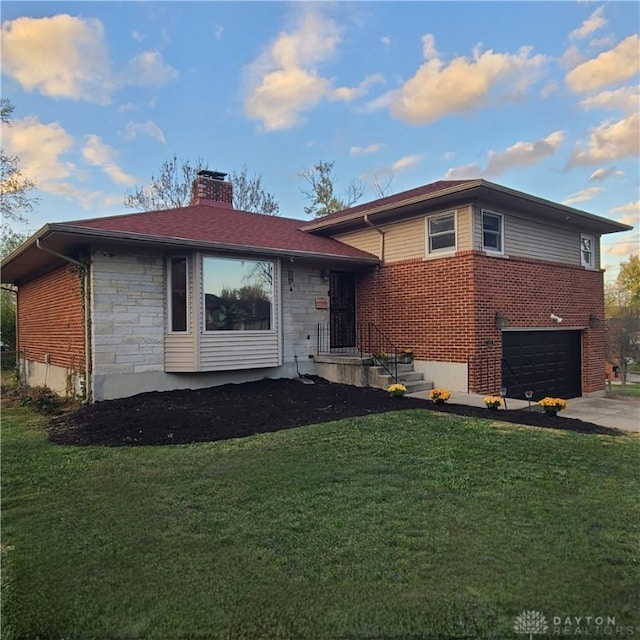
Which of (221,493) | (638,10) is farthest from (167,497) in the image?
(638,10)

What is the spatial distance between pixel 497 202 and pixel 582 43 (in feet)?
10.6

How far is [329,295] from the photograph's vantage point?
12.0 metres

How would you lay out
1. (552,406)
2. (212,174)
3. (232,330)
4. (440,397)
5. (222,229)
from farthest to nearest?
(212,174) < (222,229) < (232,330) < (440,397) < (552,406)

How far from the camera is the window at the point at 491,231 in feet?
33.4

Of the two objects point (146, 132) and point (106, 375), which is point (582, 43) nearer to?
point (106, 375)

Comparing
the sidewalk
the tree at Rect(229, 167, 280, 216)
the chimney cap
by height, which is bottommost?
the sidewalk

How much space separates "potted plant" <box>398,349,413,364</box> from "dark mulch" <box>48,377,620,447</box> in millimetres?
1381

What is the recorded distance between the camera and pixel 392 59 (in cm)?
1151

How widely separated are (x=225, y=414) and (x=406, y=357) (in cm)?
485

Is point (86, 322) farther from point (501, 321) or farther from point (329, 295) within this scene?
point (501, 321)

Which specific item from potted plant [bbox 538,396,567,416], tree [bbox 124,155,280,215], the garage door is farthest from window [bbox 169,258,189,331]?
tree [bbox 124,155,280,215]

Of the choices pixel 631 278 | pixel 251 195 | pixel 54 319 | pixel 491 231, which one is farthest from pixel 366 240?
pixel 631 278

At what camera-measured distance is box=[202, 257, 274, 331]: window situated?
30.9ft

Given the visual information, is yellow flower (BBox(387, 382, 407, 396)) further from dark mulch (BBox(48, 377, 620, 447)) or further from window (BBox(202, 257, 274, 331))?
window (BBox(202, 257, 274, 331))
